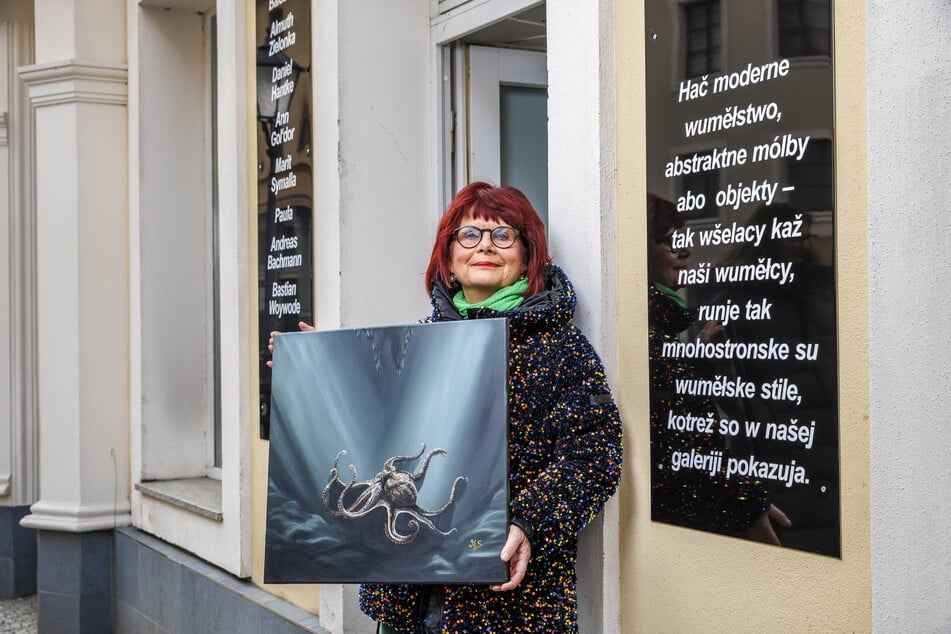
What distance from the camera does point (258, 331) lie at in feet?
16.3

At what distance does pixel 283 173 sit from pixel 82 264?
7.46 feet

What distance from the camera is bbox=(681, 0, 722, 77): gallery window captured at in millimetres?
2604

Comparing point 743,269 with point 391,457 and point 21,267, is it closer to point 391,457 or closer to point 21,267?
point 391,457

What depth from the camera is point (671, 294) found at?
2705 mm

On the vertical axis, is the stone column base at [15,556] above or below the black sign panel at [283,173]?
below

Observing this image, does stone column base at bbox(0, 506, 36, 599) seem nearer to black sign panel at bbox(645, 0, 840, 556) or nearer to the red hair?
the red hair

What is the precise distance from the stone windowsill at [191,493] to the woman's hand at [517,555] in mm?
3011

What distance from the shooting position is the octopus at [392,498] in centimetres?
253

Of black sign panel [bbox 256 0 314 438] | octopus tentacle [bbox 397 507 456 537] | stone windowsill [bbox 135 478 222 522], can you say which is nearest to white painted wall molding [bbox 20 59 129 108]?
black sign panel [bbox 256 0 314 438]

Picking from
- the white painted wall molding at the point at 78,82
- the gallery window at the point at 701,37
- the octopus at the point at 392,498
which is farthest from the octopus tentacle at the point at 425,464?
the white painted wall molding at the point at 78,82

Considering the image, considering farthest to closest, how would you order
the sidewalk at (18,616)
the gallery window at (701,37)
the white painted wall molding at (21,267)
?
1. the white painted wall molding at (21,267)
2. the sidewalk at (18,616)
3. the gallery window at (701,37)

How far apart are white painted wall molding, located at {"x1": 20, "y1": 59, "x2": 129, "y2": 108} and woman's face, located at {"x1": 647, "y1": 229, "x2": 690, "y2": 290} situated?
4653 millimetres

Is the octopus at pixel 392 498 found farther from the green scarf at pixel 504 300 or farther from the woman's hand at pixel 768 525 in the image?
the woman's hand at pixel 768 525

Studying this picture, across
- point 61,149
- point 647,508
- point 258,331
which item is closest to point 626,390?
point 647,508
